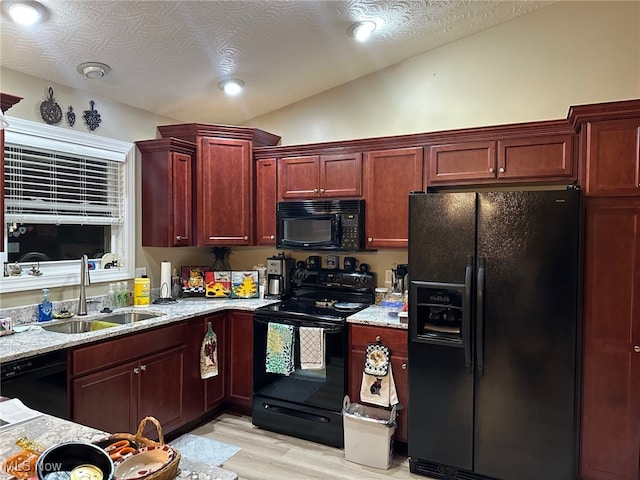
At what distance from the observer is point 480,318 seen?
254 centimetres

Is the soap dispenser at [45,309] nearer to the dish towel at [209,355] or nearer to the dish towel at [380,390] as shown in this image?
the dish towel at [209,355]

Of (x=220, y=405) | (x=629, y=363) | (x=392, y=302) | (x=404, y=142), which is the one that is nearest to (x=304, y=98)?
(x=404, y=142)

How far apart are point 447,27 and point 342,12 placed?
2.93 ft

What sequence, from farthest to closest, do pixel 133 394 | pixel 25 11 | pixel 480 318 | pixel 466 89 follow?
1. pixel 466 89
2. pixel 133 394
3. pixel 480 318
4. pixel 25 11

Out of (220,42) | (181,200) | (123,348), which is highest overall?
(220,42)

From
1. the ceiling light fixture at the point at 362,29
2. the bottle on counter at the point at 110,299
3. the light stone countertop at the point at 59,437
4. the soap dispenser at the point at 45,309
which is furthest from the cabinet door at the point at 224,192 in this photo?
the light stone countertop at the point at 59,437

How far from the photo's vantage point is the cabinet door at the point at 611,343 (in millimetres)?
2398

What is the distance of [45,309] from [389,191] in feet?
8.29

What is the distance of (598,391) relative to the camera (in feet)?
8.10

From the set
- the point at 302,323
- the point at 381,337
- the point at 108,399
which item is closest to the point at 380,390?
the point at 381,337

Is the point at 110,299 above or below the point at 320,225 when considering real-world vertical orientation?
below

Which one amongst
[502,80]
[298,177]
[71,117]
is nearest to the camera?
[71,117]

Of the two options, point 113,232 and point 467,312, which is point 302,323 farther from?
point 113,232

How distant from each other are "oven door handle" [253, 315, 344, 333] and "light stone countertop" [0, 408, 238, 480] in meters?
1.79
